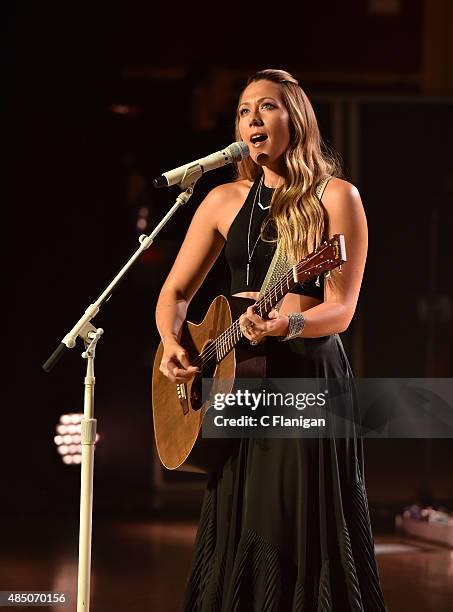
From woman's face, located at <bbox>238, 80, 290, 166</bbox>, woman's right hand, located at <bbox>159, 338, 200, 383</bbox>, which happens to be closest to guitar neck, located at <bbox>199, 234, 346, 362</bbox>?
woman's right hand, located at <bbox>159, 338, 200, 383</bbox>

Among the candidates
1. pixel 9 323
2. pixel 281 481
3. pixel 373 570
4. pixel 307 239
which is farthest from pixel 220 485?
pixel 9 323

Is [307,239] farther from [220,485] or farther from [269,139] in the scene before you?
[220,485]

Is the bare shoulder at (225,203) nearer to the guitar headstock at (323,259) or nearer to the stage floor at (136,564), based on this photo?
the guitar headstock at (323,259)

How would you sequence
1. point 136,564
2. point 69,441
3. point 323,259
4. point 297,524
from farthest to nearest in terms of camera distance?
1. point 69,441
2. point 136,564
3. point 297,524
4. point 323,259

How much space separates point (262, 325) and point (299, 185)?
404 millimetres

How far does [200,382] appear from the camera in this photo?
2.62 metres

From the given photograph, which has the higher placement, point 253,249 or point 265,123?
point 265,123

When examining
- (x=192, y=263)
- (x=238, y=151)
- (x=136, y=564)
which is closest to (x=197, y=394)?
(x=192, y=263)

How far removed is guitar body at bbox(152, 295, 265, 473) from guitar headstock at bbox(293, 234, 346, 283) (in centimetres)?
25

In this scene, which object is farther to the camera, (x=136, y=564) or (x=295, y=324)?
(x=136, y=564)

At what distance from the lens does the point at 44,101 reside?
4.77 meters

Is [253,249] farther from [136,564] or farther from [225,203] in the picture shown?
[136,564]

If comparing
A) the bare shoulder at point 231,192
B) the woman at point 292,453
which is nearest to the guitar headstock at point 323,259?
the woman at point 292,453

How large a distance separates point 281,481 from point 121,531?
223cm
